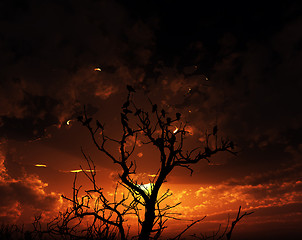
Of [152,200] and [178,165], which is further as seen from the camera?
[178,165]

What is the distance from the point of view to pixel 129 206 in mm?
7812

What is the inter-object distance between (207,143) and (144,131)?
2.15 meters

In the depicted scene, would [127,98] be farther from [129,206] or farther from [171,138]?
[129,206]

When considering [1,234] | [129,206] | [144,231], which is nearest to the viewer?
[144,231]

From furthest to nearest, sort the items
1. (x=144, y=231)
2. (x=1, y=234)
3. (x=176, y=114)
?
(x=1, y=234), (x=176, y=114), (x=144, y=231)

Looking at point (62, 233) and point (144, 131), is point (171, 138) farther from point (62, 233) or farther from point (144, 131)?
point (62, 233)

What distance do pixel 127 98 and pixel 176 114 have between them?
1.74 metres

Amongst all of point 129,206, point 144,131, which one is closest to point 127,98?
point 144,131

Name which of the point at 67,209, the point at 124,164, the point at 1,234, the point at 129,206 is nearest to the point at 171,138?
the point at 124,164

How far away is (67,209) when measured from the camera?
7.64 m

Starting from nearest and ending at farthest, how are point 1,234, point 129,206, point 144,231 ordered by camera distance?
point 144,231, point 129,206, point 1,234

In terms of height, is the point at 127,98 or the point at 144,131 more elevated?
the point at 127,98

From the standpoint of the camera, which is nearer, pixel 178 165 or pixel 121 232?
pixel 121 232

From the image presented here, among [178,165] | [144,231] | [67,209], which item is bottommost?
[144,231]
